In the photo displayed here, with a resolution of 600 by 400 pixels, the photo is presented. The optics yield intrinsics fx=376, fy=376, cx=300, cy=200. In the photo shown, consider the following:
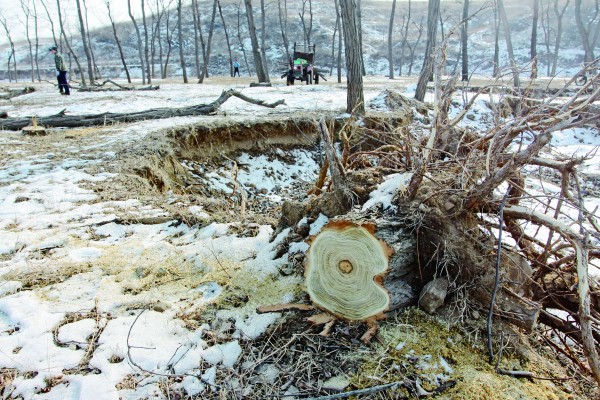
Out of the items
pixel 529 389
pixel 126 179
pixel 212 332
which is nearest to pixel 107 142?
pixel 126 179

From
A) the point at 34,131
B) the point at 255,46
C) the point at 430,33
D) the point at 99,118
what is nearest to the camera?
the point at 34,131

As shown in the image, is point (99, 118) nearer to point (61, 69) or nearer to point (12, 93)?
point (61, 69)

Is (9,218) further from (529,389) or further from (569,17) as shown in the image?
(569,17)

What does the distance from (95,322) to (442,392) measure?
1961 millimetres

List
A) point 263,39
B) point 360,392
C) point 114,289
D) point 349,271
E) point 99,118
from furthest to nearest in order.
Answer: point 263,39 → point 99,118 → point 114,289 → point 349,271 → point 360,392

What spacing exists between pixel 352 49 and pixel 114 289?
642 centimetres

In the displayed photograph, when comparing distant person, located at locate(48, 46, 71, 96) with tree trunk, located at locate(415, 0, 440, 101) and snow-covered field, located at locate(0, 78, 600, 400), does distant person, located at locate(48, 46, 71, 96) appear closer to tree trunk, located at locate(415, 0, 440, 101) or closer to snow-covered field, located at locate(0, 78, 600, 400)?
snow-covered field, located at locate(0, 78, 600, 400)

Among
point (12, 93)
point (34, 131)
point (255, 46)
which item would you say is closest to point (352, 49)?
point (34, 131)

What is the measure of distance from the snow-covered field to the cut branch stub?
0.31 meters

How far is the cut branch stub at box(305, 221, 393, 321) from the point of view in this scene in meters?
2.11

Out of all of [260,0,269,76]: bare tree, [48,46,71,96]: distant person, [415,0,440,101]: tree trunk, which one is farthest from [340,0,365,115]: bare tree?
[260,0,269,76]: bare tree

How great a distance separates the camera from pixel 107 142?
6.14 meters

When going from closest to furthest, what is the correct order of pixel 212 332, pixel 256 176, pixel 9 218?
pixel 212 332, pixel 9 218, pixel 256 176

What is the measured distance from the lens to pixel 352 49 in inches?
291
